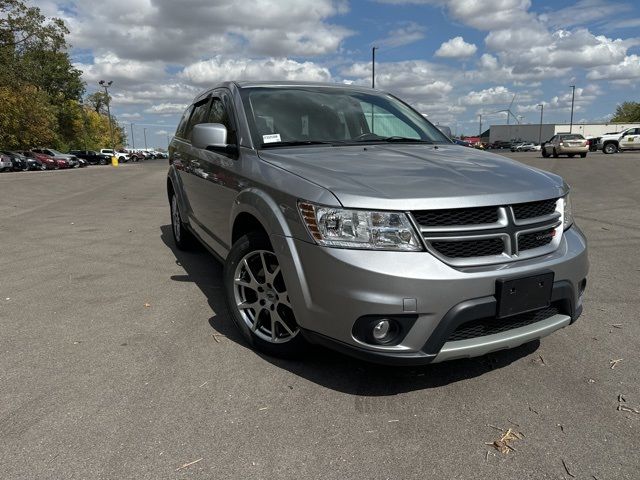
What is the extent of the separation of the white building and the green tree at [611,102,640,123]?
1394cm

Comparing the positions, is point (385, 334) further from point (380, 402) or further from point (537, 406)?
point (537, 406)

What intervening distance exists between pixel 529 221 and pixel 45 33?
47.5 meters

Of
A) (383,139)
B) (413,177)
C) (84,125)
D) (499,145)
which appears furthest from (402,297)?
(499,145)

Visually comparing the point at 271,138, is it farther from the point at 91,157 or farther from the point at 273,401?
the point at 91,157

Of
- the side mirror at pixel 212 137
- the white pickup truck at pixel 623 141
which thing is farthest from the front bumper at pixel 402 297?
the white pickup truck at pixel 623 141

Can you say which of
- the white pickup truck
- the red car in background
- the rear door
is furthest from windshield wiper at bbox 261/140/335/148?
the red car in background

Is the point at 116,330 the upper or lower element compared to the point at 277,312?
lower

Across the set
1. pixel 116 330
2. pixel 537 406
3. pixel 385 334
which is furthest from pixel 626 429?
pixel 116 330

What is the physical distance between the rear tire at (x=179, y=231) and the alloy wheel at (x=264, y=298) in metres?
2.79

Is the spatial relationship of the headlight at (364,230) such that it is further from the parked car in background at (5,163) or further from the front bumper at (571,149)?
the parked car in background at (5,163)

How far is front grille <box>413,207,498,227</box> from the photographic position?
2.50 metres

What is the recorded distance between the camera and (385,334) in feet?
8.42

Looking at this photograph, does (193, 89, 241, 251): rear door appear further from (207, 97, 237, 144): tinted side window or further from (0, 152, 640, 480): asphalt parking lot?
(0, 152, 640, 480): asphalt parking lot

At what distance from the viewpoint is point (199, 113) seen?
529 cm
